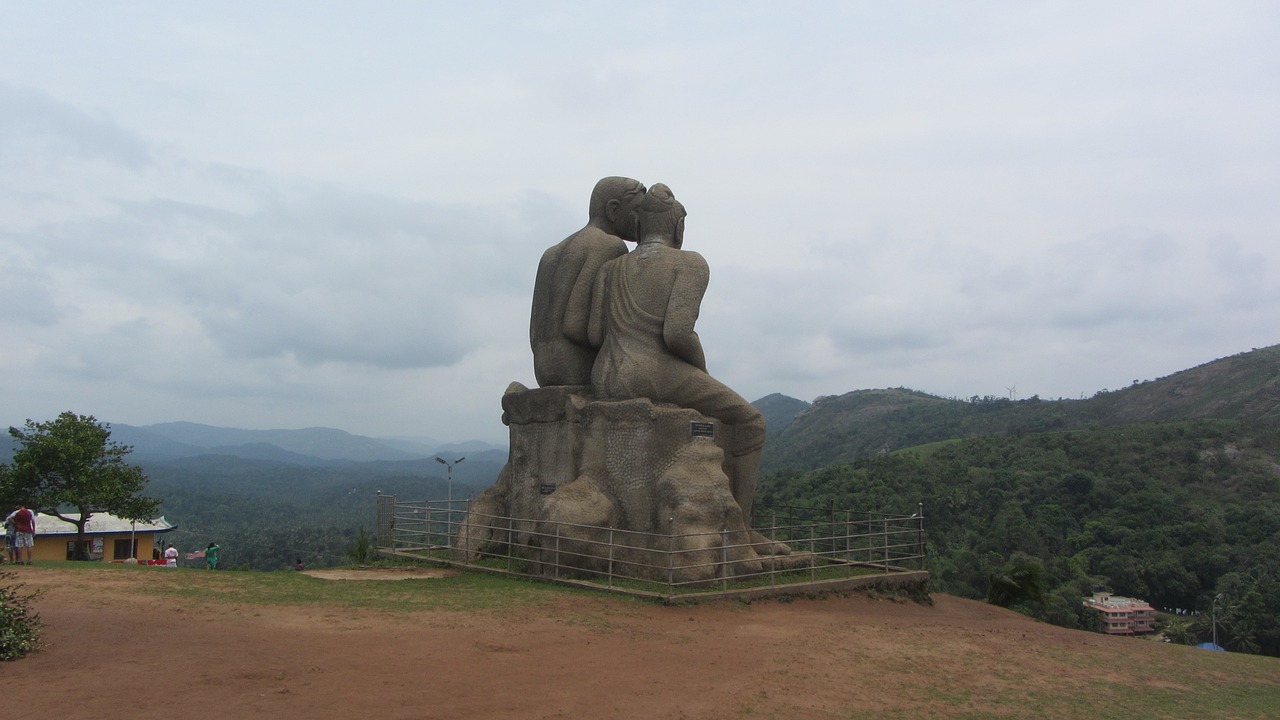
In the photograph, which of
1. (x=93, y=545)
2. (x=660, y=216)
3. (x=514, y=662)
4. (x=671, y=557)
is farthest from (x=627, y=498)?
(x=93, y=545)

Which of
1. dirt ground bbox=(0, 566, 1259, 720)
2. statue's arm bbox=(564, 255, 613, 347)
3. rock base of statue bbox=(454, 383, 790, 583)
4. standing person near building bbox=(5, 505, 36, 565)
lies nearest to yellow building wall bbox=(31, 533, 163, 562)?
standing person near building bbox=(5, 505, 36, 565)

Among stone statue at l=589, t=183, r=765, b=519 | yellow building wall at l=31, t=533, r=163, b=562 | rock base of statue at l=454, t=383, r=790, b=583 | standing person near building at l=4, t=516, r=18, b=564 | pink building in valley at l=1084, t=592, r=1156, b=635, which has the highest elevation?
stone statue at l=589, t=183, r=765, b=519

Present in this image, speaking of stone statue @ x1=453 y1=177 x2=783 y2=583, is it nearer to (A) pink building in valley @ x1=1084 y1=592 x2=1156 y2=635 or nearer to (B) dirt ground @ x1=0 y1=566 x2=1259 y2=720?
(B) dirt ground @ x1=0 y1=566 x2=1259 y2=720

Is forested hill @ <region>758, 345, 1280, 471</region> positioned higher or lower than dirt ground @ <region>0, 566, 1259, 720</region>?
higher

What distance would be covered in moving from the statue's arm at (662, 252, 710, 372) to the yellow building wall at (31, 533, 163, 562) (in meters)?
21.9

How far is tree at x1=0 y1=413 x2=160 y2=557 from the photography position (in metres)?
19.6

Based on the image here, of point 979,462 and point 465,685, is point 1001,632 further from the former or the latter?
point 979,462

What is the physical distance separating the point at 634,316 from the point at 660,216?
1.76 m

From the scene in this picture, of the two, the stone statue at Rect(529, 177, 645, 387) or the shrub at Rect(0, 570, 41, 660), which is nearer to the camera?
the shrub at Rect(0, 570, 41, 660)

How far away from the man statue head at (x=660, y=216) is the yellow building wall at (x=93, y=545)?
71.0 feet

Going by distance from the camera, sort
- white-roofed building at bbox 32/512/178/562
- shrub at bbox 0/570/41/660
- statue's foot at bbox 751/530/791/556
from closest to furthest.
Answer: shrub at bbox 0/570/41/660, statue's foot at bbox 751/530/791/556, white-roofed building at bbox 32/512/178/562

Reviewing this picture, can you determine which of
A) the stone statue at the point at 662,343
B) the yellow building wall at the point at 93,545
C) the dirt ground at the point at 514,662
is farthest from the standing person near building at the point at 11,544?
A: the yellow building wall at the point at 93,545

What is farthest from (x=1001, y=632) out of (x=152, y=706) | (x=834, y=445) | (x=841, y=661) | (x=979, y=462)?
(x=834, y=445)

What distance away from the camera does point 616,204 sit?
583 inches
